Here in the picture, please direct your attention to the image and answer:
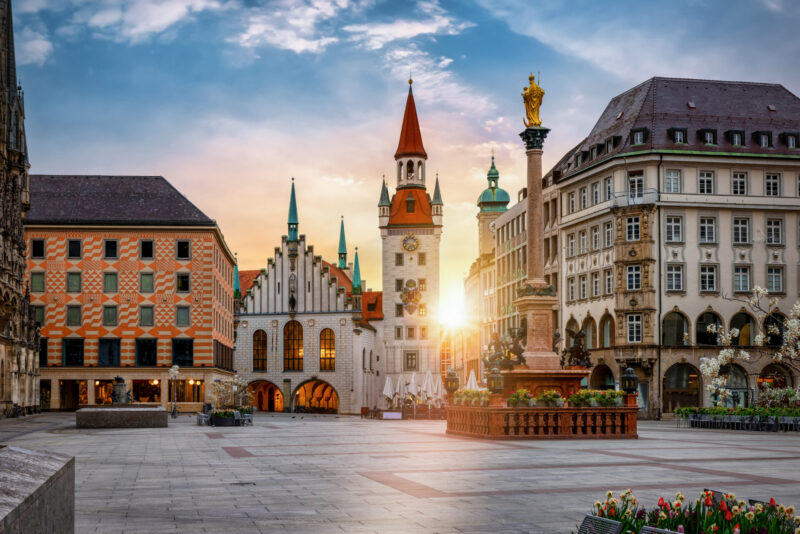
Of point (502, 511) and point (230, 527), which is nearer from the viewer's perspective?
point (230, 527)

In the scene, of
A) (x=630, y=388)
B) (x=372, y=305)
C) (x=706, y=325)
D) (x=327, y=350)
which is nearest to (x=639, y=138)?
(x=706, y=325)

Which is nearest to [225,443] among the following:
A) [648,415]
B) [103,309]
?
[648,415]

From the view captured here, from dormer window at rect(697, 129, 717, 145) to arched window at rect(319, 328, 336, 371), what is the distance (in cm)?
4592

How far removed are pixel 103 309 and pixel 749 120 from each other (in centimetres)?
4932

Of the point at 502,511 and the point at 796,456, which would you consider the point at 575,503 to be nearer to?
the point at 502,511

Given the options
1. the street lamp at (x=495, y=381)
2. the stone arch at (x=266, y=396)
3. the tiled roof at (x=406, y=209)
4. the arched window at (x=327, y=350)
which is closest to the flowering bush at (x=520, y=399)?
the street lamp at (x=495, y=381)

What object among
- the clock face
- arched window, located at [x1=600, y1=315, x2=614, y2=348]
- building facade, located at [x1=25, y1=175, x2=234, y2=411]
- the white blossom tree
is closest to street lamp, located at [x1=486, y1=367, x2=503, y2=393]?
the white blossom tree

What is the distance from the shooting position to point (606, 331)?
71375mm

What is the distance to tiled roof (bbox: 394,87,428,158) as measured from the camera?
116 meters

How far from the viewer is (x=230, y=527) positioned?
11.8 meters

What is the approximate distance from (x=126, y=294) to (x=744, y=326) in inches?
1774

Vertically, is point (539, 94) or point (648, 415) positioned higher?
point (539, 94)

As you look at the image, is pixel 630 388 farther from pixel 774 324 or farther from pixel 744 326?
pixel 774 324

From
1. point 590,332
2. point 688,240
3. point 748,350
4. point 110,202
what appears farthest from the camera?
point 110,202
